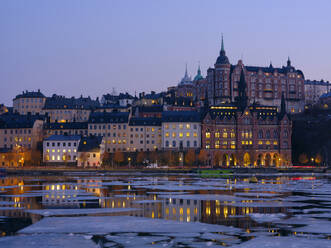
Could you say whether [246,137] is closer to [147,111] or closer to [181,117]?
[181,117]

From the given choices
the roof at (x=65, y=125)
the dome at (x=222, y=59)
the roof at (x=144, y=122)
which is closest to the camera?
the roof at (x=144, y=122)

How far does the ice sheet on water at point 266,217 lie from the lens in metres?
33.8

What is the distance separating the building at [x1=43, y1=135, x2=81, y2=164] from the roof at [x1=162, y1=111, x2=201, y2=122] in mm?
24580

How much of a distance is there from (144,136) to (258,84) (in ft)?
185

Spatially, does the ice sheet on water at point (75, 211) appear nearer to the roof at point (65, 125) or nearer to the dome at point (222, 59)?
the roof at point (65, 125)

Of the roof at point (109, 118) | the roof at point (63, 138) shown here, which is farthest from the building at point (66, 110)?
the roof at point (63, 138)

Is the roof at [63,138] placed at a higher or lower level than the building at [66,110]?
lower

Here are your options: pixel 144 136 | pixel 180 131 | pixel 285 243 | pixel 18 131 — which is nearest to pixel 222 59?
pixel 180 131

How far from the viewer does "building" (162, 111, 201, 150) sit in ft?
456

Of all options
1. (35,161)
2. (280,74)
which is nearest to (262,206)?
(35,161)

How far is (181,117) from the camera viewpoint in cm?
14188

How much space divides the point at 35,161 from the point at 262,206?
9972 centimetres

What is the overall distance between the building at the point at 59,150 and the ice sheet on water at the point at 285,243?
111535mm

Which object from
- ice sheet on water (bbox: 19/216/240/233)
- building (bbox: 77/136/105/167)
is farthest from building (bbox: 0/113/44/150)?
ice sheet on water (bbox: 19/216/240/233)
